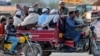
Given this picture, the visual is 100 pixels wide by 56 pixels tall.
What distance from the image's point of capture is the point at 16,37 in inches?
601

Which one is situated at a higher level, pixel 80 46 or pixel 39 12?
pixel 39 12

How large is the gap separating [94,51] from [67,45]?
96 centimetres

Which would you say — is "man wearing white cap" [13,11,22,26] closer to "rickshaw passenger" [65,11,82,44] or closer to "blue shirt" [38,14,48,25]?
"blue shirt" [38,14,48,25]

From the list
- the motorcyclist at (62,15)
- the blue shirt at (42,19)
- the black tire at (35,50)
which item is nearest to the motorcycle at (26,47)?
the black tire at (35,50)

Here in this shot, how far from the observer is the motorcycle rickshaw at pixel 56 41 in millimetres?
14641

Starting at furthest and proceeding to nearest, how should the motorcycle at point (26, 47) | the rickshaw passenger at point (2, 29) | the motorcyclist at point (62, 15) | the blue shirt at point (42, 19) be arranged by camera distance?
the rickshaw passenger at point (2, 29) < the blue shirt at point (42, 19) < the motorcycle at point (26, 47) < the motorcyclist at point (62, 15)

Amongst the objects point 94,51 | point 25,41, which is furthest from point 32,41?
point 94,51

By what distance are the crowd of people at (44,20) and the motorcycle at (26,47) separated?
0.20 metres

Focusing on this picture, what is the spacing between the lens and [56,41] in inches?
578

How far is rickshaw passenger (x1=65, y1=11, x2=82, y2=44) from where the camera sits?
14.6 m

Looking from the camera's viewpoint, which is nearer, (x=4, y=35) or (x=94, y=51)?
(x=94, y=51)

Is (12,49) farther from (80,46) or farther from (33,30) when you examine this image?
(80,46)

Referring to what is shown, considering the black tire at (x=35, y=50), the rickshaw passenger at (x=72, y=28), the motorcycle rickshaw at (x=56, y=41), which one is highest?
the rickshaw passenger at (x=72, y=28)

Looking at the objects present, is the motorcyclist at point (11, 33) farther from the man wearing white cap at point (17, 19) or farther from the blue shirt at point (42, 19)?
the blue shirt at point (42, 19)
